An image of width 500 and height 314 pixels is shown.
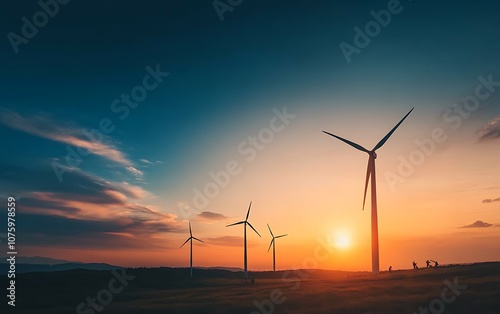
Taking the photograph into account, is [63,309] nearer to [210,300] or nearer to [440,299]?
[210,300]

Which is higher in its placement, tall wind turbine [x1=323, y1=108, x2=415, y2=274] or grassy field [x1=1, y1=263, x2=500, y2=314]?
tall wind turbine [x1=323, y1=108, x2=415, y2=274]

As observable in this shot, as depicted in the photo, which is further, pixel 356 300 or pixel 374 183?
pixel 374 183

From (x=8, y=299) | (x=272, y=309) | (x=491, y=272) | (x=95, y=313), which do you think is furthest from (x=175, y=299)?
(x=491, y=272)

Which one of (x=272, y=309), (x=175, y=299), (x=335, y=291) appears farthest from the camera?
(x=175, y=299)

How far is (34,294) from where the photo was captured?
110562mm

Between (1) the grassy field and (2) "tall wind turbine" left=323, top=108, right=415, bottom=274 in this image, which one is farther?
(2) "tall wind turbine" left=323, top=108, right=415, bottom=274

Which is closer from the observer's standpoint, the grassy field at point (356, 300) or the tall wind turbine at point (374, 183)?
the grassy field at point (356, 300)

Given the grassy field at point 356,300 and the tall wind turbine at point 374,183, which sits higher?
the tall wind turbine at point 374,183

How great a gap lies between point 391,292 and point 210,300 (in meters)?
29.9

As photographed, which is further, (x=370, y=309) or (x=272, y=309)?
(x=272, y=309)

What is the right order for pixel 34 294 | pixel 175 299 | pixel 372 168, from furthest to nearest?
pixel 34 294 → pixel 372 168 → pixel 175 299

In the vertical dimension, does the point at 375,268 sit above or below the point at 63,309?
above

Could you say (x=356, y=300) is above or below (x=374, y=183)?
below

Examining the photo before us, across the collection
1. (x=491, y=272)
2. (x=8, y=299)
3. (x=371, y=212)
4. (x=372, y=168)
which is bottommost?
(x=8, y=299)
